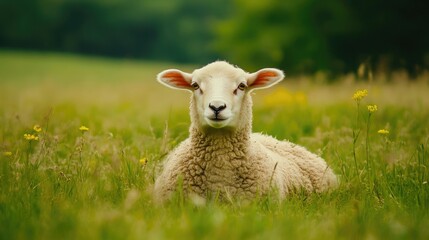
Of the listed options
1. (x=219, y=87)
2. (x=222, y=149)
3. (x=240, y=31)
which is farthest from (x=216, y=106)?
(x=240, y=31)

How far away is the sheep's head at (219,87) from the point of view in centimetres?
Result: 416

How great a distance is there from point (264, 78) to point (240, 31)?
87.8 feet

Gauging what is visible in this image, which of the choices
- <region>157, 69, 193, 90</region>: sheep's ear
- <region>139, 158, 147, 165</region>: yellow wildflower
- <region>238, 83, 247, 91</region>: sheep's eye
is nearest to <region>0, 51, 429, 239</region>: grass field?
<region>139, 158, 147, 165</region>: yellow wildflower

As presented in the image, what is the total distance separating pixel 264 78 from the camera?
15.4ft

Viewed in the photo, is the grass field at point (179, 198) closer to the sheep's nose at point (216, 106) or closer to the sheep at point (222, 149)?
the sheep at point (222, 149)

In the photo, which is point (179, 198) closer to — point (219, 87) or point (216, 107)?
point (216, 107)

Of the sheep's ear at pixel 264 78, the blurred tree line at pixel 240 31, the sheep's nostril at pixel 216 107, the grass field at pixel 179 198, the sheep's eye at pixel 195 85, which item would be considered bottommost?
the grass field at pixel 179 198

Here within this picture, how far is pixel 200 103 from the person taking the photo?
4.44m

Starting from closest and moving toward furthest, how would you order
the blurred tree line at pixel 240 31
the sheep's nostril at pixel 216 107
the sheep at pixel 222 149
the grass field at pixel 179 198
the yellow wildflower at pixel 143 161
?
the grass field at pixel 179 198 → the sheep's nostril at pixel 216 107 → the sheep at pixel 222 149 → the yellow wildflower at pixel 143 161 → the blurred tree line at pixel 240 31

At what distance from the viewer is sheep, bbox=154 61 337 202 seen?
4.27 metres

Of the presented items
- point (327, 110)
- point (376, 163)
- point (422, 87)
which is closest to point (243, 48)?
point (422, 87)

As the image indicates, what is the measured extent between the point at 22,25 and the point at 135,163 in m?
51.6

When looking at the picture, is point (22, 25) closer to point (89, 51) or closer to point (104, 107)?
point (89, 51)

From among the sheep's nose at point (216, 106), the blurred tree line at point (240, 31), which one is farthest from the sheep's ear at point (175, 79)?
the blurred tree line at point (240, 31)
